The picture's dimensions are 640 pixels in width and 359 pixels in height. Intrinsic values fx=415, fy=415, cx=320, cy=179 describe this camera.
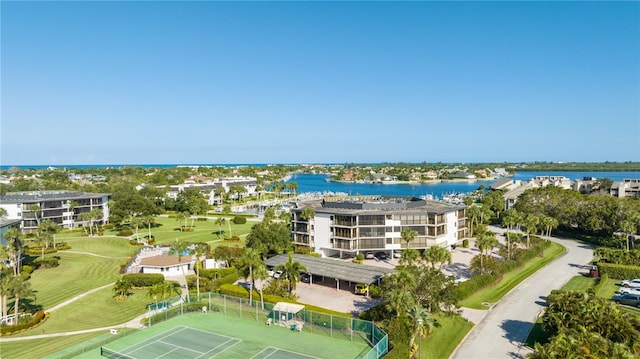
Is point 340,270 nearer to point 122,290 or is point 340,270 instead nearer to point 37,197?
point 122,290

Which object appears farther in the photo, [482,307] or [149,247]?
[149,247]

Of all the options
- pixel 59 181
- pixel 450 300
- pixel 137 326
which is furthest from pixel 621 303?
pixel 59 181

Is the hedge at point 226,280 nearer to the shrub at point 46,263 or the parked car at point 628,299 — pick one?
the shrub at point 46,263

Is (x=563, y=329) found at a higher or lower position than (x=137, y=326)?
higher

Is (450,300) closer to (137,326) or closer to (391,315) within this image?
(391,315)

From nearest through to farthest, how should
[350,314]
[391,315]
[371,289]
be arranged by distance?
[391,315], [350,314], [371,289]

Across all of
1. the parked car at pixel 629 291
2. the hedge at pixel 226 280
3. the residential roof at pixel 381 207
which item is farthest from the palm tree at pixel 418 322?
the residential roof at pixel 381 207

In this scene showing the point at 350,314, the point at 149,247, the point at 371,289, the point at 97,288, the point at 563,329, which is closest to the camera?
the point at 563,329
